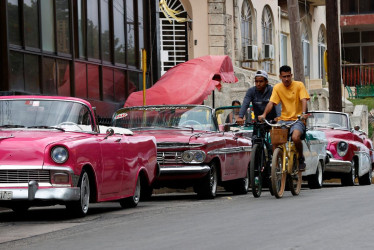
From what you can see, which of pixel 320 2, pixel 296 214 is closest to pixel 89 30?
pixel 296 214

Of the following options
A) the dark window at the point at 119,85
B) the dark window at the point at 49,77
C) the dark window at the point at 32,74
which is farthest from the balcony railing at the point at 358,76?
the dark window at the point at 32,74

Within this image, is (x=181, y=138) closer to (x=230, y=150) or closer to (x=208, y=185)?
(x=208, y=185)

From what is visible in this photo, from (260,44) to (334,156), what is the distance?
20.6 metres

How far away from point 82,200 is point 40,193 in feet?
2.66

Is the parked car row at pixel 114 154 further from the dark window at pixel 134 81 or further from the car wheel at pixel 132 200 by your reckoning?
the dark window at pixel 134 81

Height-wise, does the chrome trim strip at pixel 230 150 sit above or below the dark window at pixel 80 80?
below

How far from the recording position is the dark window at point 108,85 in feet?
90.6

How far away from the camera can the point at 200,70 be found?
27.7m

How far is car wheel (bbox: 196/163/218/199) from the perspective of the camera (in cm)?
1639

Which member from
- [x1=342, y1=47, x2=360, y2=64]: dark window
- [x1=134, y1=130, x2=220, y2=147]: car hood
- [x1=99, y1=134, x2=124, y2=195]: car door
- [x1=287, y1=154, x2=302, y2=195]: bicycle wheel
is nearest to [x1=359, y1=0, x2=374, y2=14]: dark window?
[x1=342, y1=47, x2=360, y2=64]: dark window

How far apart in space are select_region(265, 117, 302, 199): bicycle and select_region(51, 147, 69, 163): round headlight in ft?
12.2

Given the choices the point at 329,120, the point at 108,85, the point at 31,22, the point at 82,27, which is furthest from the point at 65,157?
the point at 108,85

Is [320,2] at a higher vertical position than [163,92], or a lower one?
higher

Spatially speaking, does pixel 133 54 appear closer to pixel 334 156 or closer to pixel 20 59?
pixel 20 59
